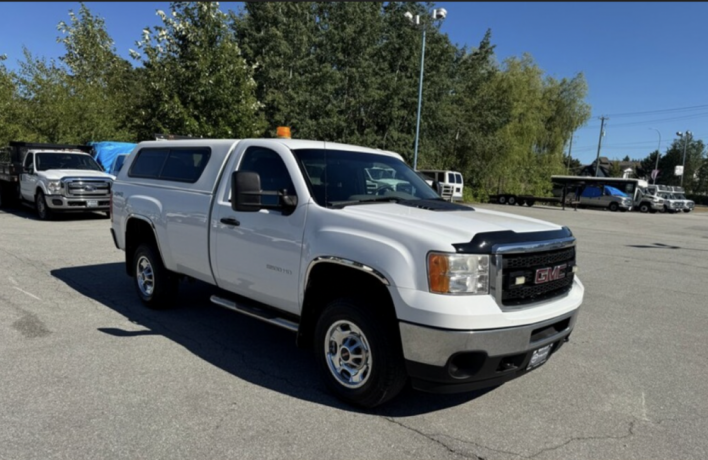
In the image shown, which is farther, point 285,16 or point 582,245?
point 285,16

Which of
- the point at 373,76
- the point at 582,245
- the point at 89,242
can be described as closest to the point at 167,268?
the point at 89,242

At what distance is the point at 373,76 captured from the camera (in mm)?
31516

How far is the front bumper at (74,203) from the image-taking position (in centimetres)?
1391

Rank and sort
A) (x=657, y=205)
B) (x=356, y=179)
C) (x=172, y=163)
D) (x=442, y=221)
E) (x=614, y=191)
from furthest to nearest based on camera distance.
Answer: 1. (x=614, y=191)
2. (x=657, y=205)
3. (x=172, y=163)
4. (x=356, y=179)
5. (x=442, y=221)

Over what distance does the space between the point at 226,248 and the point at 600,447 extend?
338 centimetres

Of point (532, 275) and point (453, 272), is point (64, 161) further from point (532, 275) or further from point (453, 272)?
point (532, 275)

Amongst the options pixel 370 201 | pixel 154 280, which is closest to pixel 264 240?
pixel 370 201

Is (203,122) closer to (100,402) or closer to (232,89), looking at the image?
(232,89)

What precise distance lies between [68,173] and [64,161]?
42.6 inches

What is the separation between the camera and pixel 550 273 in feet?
11.7

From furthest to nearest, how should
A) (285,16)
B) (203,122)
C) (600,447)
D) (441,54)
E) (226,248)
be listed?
(441,54) < (285,16) < (203,122) < (226,248) < (600,447)

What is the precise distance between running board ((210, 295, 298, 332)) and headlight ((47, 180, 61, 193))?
11902 millimetres

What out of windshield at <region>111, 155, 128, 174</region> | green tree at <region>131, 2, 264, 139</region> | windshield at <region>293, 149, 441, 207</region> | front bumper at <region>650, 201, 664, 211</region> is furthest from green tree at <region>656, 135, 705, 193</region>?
windshield at <region>293, 149, 441, 207</region>

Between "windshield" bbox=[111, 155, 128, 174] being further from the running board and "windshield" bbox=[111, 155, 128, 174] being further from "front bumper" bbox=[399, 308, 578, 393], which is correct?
"front bumper" bbox=[399, 308, 578, 393]
